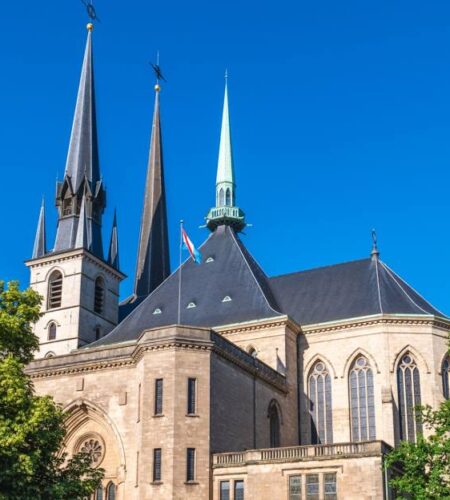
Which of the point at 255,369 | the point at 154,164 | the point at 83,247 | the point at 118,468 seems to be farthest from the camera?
the point at 154,164

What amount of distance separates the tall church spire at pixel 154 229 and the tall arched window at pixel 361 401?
96.5 ft

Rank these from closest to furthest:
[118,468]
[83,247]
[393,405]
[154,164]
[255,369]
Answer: [118,468] → [255,369] → [393,405] → [83,247] → [154,164]

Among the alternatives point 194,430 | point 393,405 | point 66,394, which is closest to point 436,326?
point 393,405

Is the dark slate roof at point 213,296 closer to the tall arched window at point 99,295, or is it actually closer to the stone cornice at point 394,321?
the stone cornice at point 394,321

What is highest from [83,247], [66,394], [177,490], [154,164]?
[154,164]

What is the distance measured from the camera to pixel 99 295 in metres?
62.3

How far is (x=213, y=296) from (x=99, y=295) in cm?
1302

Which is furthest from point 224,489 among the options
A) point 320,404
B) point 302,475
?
point 320,404

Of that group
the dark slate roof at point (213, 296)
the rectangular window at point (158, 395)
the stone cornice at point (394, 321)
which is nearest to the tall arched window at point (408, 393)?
the stone cornice at point (394, 321)

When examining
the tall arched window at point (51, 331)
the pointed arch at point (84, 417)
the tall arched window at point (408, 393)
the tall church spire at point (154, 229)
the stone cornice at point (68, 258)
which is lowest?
the pointed arch at point (84, 417)

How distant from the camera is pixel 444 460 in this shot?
30000 millimetres

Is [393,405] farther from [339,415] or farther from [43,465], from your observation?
[43,465]

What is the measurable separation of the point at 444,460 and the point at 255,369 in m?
15.6

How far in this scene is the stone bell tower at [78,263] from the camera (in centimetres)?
5941
